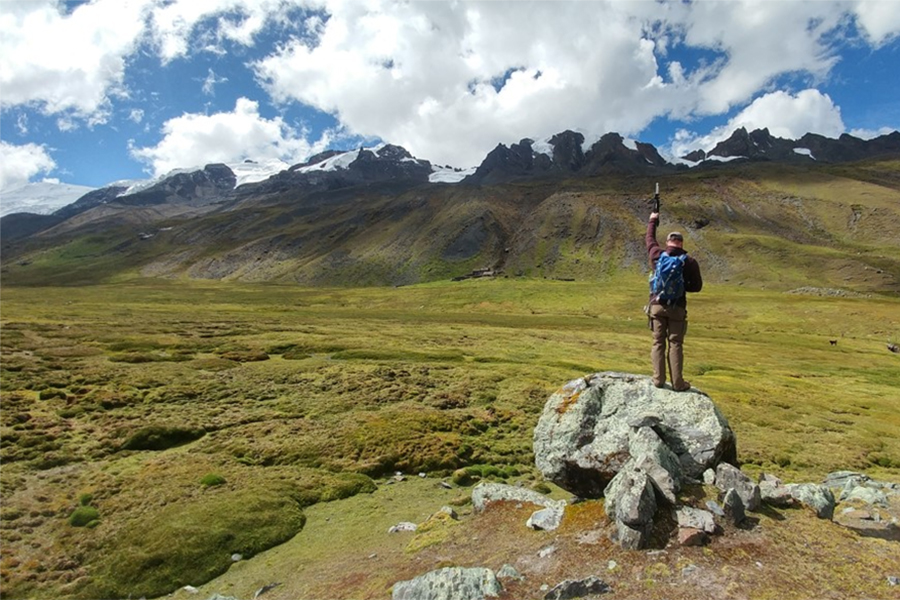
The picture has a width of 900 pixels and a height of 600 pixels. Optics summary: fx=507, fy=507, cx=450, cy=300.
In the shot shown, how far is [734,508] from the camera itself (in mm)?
14273

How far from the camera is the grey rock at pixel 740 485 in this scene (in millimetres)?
15180

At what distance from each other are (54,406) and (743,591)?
53796 millimetres

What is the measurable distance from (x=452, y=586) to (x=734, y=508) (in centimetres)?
817

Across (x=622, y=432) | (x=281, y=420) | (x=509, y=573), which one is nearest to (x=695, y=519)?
(x=622, y=432)

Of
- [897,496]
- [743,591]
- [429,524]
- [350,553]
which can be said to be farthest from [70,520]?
[897,496]

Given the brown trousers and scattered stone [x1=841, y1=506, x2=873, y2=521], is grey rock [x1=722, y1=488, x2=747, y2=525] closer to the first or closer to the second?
the brown trousers

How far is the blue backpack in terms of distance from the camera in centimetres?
1784

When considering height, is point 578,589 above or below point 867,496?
above

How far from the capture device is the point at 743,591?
11.5m

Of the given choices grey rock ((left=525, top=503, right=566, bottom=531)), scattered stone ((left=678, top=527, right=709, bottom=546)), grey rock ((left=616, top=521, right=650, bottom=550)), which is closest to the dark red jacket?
scattered stone ((left=678, top=527, right=709, bottom=546))

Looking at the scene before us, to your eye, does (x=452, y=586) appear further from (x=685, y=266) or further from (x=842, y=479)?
(x=842, y=479)

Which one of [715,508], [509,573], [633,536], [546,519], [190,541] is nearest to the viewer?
[633,536]

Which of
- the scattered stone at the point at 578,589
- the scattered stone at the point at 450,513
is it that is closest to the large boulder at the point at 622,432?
the scattered stone at the point at 450,513

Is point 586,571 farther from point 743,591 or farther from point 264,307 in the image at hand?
point 264,307
